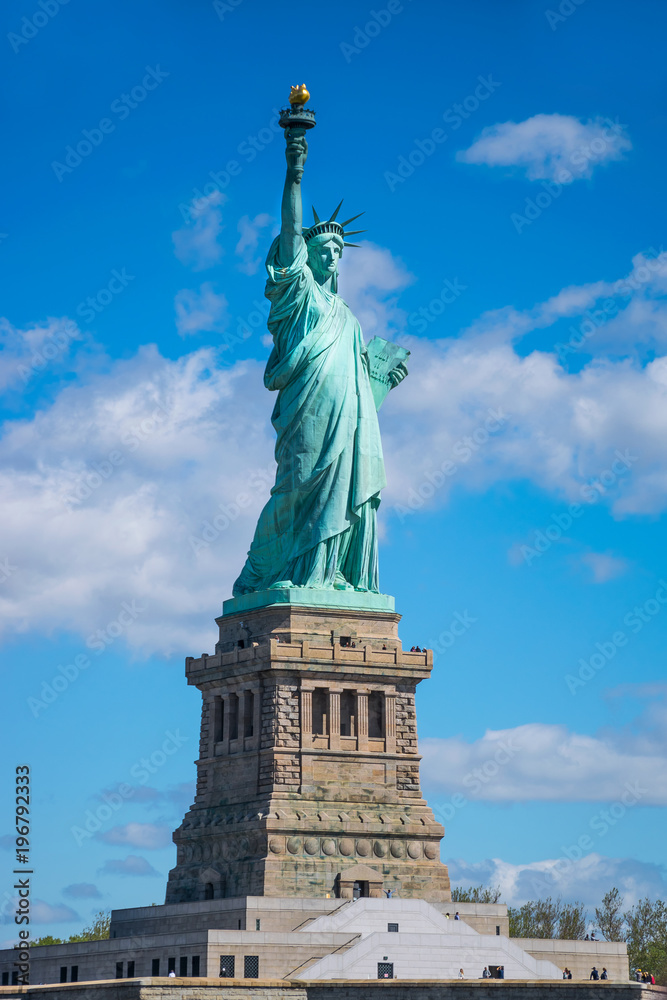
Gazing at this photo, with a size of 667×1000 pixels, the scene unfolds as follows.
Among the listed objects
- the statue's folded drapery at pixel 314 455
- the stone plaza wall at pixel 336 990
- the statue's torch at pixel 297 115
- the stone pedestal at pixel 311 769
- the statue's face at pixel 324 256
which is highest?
the statue's torch at pixel 297 115

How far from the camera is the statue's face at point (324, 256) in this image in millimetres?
68812

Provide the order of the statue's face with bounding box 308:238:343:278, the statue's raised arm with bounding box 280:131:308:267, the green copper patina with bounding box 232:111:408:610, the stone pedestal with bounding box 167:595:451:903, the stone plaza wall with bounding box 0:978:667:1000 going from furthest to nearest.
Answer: the statue's face with bounding box 308:238:343:278, the green copper patina with bounding box 232:111:408:610, the statue's raised arm with bounding box 280:131:308:267, the stone pedestal with bounding box 167:595:451:903, the stone plaza wall with bounding box 0:978:667:1000

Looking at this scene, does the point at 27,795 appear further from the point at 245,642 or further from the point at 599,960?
the point at 599,960

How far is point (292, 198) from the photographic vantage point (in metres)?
66.4

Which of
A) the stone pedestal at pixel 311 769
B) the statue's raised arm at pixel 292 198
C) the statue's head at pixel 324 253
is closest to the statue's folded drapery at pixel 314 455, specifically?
the statue's raised arm at pixel 292 198

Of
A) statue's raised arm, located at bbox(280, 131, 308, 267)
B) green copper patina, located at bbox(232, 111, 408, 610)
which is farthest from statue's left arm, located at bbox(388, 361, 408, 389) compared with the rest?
statue's raised arm, located at bbox(280, 131, 308, 267)

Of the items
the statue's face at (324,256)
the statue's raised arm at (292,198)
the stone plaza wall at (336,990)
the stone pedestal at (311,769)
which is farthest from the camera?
the statue's face at (324,256)

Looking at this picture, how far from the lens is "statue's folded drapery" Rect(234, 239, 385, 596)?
66438 mm

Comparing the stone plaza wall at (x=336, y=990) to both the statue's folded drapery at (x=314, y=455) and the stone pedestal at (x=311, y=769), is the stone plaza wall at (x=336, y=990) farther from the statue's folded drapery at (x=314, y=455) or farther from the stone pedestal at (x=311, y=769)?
the statue's folded drapery at (x=314, y=455)

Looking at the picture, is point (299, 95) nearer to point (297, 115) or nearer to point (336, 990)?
point (297, 115)

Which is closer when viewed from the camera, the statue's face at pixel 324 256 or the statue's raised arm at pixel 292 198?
the statue's raised arm at pixel 292 198

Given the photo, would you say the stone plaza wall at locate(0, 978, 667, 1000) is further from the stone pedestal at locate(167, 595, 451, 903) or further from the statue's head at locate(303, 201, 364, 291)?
the statue's head at locate(303, 201, 364, 291)

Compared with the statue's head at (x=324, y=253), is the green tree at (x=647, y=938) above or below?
below

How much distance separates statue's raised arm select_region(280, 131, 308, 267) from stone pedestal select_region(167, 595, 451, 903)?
12.0 meters
